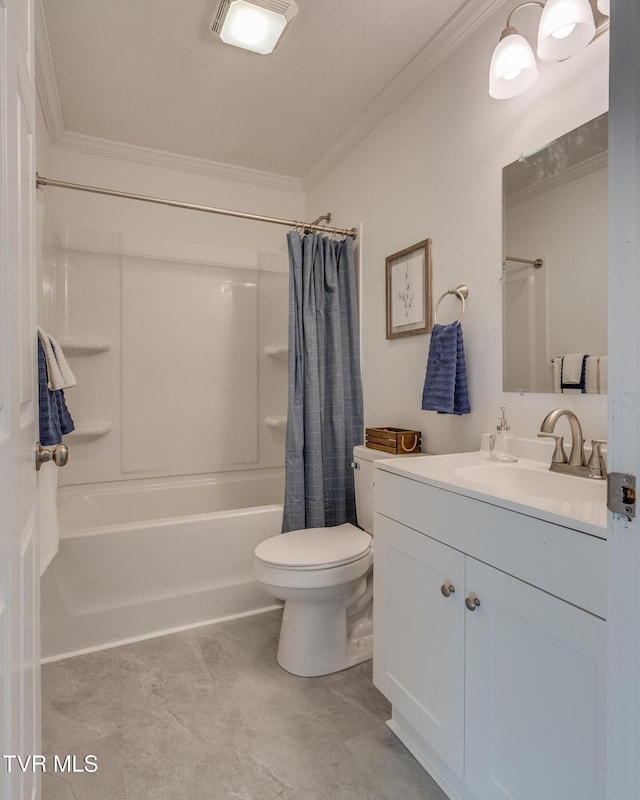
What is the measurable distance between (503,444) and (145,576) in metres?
1.62

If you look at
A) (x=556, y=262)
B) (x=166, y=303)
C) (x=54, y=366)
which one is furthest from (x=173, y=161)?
(x=556, y=262)

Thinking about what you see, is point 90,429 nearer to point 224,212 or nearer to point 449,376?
point 224,212

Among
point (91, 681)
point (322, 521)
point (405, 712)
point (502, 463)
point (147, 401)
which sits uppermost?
point (147, 401)

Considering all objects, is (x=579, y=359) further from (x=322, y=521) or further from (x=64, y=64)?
(x=64, y=64)

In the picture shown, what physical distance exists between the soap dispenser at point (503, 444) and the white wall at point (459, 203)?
5 centimetres

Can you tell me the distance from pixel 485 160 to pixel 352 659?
6.42ft

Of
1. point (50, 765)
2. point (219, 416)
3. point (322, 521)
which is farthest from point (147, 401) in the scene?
point (50, 765)

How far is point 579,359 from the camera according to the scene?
4.32 feet

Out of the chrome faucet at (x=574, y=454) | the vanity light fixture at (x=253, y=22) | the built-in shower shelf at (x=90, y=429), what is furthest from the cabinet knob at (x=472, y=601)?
the built-in shower shelf at (x=90, y=429)

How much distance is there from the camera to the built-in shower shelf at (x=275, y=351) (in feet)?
9.66

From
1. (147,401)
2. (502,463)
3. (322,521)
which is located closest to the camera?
(502,463)

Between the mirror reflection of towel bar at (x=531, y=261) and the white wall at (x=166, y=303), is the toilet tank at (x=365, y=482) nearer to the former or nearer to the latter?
the mirror reflection of towel bar at (x=531, y=261)

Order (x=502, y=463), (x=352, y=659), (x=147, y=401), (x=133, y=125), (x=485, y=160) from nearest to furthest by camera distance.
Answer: (x=502, y=463)
(x=485, y=160)
(x=352, y=659)
(x=133, y=125)
(x=147, y=401)

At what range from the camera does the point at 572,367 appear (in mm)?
1337
